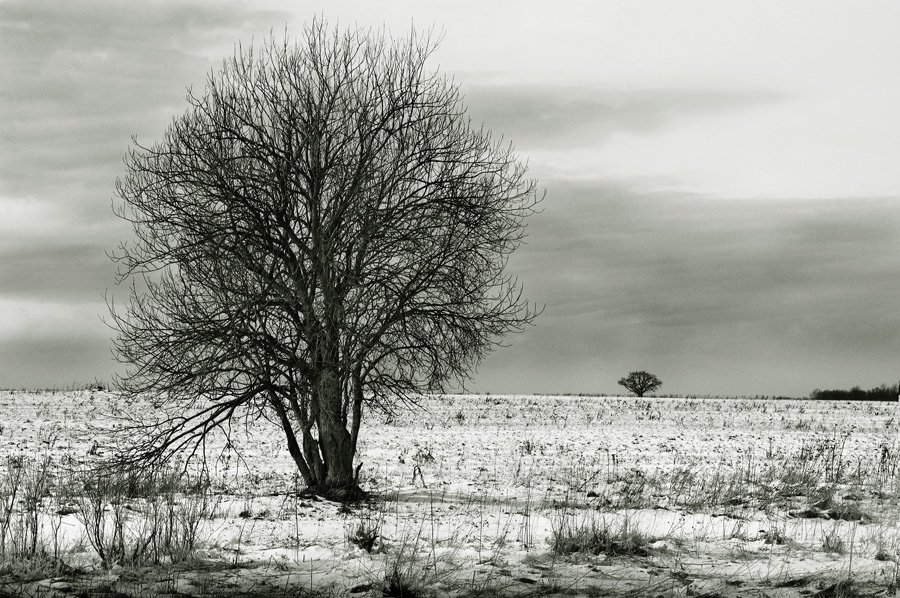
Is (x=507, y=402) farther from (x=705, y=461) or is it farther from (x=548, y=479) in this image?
(x=548, y=479)

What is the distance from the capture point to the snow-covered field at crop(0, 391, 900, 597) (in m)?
7.20

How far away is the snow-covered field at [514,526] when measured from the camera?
7.20 m

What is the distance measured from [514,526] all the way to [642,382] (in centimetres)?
6010

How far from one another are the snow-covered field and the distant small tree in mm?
46362

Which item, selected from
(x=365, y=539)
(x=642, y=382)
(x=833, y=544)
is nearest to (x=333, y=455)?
(x=365, y=539)

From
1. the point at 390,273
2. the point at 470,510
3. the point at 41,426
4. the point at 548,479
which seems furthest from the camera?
the point at 41,426

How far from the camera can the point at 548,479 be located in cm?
1498

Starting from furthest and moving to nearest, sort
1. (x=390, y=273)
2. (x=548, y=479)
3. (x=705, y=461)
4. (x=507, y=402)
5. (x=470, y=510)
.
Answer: (x=507, y=402) < (x=705, y=461) < (x=548, y=479) < (x=390, y=273) < (x=470, y=510)

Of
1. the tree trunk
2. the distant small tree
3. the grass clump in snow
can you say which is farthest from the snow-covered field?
the distant small tree

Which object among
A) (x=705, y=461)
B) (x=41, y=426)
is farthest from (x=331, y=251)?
(x=41, y=426)

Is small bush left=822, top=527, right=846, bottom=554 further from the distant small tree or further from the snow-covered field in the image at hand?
the distant small tree

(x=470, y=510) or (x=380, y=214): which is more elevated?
(x=380, y=214)

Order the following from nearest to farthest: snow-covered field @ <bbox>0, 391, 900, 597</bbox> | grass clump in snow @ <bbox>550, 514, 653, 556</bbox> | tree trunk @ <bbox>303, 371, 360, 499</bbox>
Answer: snow-covered field @ <bbox>0, 391, 900, 597</bbox> → grass clump in snow @ <bbox>550, 514, 653, 556</bbox> → tree trunk @ <bbox>303, 371, 360, 499</bbox>

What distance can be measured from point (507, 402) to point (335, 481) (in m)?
25.1
